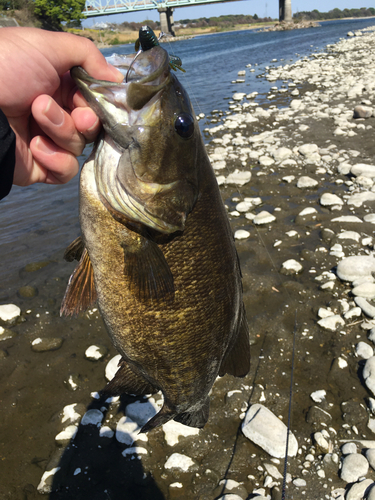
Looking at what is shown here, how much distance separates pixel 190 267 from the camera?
1955 mm

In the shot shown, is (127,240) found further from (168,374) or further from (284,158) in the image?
(284,158)

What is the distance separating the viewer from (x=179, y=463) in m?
3.08

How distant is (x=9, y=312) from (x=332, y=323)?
4144mm

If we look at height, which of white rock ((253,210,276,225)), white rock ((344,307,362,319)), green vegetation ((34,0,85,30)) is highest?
green vegetation ((34,0,85,30))

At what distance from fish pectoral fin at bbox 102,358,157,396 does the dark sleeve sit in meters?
1.38

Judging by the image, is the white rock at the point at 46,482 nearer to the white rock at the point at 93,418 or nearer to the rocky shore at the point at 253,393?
the rocky shore at the point at 253,393

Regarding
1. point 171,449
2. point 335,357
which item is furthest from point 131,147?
point 335,357

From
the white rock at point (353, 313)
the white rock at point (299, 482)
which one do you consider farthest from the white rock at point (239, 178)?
the white rock at point (299, 482)

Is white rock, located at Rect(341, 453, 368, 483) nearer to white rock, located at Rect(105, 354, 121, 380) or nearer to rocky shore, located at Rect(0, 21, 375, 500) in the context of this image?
rocky shore, located at Rect(0, 21, 375, 500)

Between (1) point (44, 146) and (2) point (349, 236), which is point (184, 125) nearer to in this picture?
(1) point (44, 146)

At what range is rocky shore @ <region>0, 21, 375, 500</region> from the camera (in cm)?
298

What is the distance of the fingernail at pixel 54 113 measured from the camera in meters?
1.74

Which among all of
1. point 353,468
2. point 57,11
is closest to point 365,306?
point 353,468

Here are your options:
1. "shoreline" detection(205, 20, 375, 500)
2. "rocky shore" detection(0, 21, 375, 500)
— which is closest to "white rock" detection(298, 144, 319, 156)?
"shoreline" detection(205, 20, 375, 500)
